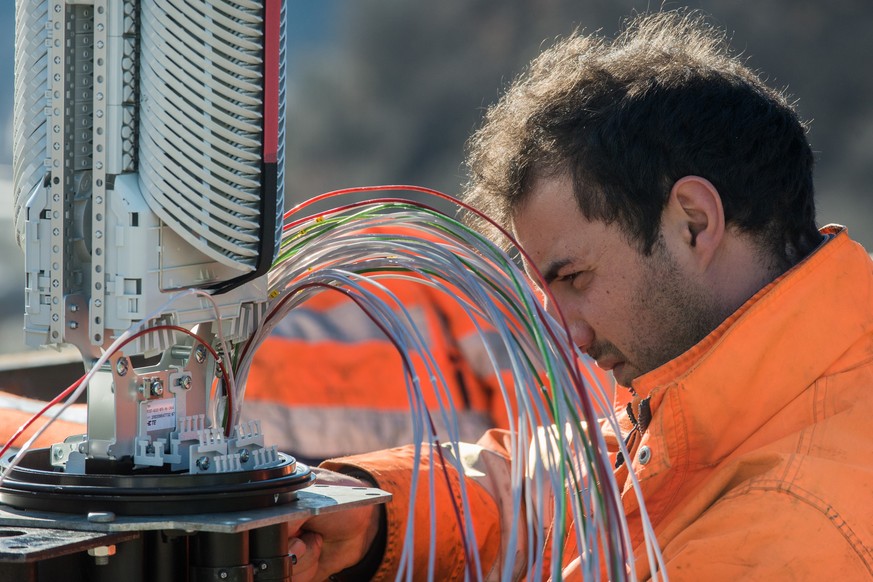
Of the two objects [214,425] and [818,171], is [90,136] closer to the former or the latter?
[214,425]

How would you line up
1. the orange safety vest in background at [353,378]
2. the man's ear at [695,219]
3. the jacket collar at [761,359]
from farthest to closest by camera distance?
1. the orange safety vest in background at [353,378]
2. the man's ear at [695,219]
3. the jacket collar at [761,359]

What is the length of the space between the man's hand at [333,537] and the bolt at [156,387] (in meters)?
0.44

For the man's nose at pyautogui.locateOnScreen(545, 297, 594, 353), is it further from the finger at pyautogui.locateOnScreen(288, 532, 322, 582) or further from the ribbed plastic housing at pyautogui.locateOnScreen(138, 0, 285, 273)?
the ribbed plastic housing at pyautogui.locateOnScreen(138, 0, 285, 273)

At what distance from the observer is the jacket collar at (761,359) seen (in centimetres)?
121

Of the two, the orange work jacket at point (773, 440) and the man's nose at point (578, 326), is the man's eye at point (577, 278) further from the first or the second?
the orange work jacket at point (773, 440)

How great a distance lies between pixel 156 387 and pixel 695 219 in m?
0.74

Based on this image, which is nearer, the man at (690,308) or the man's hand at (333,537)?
the man at (690,308)

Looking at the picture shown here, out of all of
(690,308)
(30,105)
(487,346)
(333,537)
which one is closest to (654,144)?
(690,308)

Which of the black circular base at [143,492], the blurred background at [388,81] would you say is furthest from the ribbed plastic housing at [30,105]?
the blurred background at [388,81]

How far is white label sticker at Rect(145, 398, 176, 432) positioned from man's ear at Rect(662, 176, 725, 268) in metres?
0.70

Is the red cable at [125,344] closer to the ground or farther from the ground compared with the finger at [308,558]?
farther from the ground

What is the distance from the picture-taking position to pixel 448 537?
1526 millimetres

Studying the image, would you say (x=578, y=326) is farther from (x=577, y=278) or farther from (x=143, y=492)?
(x=143, y=492)

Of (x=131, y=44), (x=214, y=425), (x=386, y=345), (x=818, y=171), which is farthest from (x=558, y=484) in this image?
(x=818, y=171)
